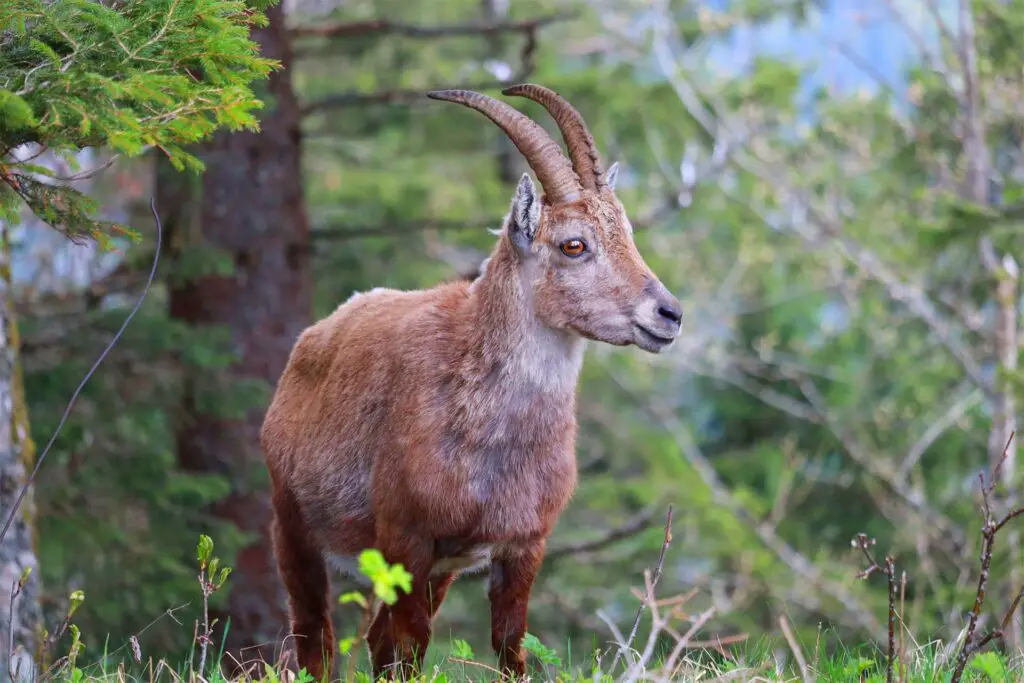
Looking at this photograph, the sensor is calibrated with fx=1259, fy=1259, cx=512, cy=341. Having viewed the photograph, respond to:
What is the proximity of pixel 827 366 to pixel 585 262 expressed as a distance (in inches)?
604

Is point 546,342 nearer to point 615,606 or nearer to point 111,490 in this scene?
point 111,490

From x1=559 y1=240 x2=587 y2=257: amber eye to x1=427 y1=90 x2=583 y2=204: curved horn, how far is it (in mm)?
222

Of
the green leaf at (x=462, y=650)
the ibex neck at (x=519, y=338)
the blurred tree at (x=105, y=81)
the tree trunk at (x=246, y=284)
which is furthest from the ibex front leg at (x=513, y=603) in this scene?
the tree trunk at (x=246, y=284)

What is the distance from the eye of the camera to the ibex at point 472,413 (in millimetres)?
5023

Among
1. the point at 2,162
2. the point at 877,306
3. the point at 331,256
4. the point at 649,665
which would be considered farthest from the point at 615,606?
the point at 2,162

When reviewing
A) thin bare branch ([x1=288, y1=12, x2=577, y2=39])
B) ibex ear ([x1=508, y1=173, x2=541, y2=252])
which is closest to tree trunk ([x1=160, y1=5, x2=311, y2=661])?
thin bare branch ([x1=288, y1=12, x2=577, y2=39])

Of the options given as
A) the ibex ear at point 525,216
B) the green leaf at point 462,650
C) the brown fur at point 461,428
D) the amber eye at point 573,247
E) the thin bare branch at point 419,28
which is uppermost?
the thin bare branch at point 419,28

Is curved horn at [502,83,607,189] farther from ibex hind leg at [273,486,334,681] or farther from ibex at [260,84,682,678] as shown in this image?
ibex hind leg at [273,486,334,681]

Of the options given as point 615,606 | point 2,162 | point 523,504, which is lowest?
point 615,606

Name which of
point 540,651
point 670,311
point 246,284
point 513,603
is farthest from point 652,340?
point 246,284

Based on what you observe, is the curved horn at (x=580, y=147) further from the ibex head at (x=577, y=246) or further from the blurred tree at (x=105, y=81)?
the blurred tree at (x=105, y=81)

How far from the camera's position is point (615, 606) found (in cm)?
2153

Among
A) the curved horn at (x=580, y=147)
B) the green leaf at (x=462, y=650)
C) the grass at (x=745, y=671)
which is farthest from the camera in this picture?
the curved horn at (x=580, y=147)

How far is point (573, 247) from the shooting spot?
5.40 meters
